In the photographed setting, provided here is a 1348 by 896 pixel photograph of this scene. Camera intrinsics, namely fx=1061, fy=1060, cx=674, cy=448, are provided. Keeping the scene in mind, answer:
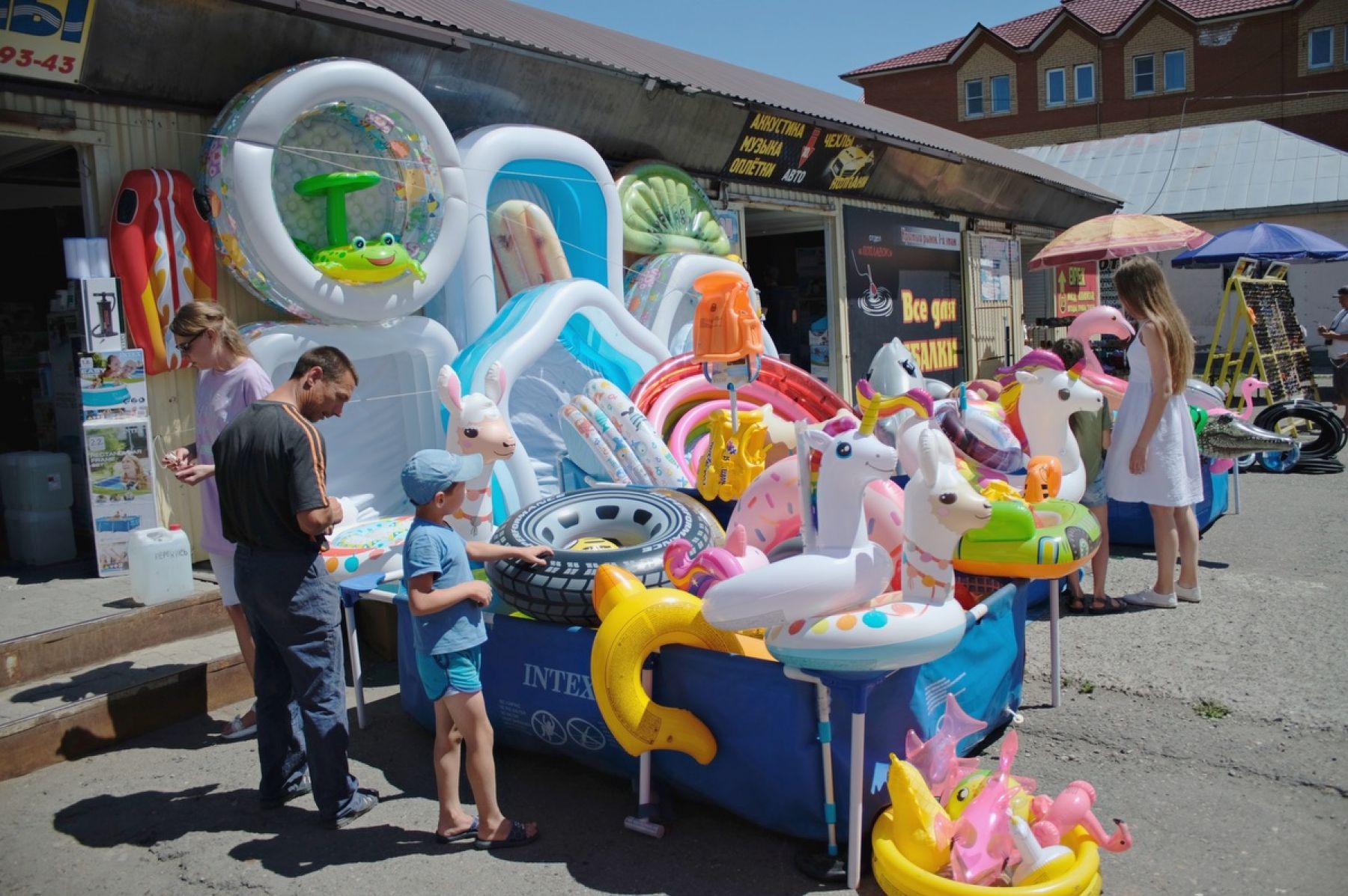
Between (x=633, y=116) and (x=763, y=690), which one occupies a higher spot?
(x=633, y=116)

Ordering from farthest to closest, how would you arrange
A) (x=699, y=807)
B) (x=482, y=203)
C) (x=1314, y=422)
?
(x=1314, y=422)
(x=482, y=203)
(x=699, y=807)

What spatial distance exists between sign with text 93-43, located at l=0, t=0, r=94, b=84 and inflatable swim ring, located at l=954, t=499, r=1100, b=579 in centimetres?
489

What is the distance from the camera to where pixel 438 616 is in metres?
3.25

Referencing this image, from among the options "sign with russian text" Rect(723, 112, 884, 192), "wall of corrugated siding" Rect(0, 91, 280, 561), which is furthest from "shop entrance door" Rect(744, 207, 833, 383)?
"wall of corrugated siding" Rect(0, 91, 280, 561)

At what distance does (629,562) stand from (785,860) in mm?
1143

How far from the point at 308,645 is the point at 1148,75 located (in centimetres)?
3311

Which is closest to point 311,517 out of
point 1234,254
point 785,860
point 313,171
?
point 785,860

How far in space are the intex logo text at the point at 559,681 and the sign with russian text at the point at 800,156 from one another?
23.8 feet

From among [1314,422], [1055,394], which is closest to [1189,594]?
[1055,394]

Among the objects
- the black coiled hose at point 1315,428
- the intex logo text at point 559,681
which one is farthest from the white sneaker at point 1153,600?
the black coiled hose at point 1315,428

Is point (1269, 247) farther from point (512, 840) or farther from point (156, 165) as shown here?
point (512, 840)

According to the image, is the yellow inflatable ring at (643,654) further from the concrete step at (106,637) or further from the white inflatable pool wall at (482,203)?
the white inflatable pool wall at (482,203)

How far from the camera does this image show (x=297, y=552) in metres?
3.41

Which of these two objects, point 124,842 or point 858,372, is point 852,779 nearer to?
point 124,842
